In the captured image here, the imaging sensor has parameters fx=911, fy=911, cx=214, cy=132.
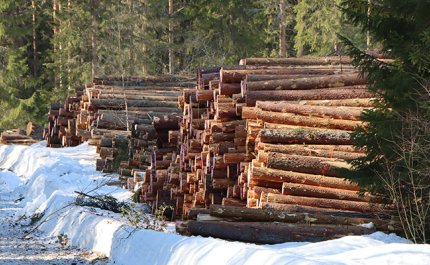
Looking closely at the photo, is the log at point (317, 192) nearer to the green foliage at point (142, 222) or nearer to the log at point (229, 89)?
the green foliage at point (142, 222)

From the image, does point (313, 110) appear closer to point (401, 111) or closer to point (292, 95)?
point (292, 95)

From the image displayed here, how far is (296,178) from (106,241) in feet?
10.0

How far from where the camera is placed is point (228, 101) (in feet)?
54.9

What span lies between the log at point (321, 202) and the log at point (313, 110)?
1.70m

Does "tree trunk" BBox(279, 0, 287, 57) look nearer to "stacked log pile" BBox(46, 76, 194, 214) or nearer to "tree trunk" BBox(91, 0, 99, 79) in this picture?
"stacked log pile" BBox(46, 76, 194, 214)

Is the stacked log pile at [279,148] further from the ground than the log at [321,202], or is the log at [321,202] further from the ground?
the stacked log pile at [279,148]

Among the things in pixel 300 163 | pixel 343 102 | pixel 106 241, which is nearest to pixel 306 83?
pixel 343 102

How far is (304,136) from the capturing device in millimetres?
14445

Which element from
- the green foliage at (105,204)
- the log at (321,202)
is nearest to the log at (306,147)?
the log at (321,202)

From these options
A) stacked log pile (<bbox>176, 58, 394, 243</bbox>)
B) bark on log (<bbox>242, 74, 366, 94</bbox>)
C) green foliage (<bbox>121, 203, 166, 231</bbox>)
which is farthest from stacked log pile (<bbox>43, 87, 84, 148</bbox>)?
bark on log (<bbox>242, 74, 366, 94</bbox>)

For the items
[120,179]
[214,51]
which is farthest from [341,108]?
→ [214,51]

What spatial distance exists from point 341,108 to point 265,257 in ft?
21.1

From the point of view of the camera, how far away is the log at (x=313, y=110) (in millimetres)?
14562

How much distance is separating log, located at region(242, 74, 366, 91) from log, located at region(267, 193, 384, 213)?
2.91 m
